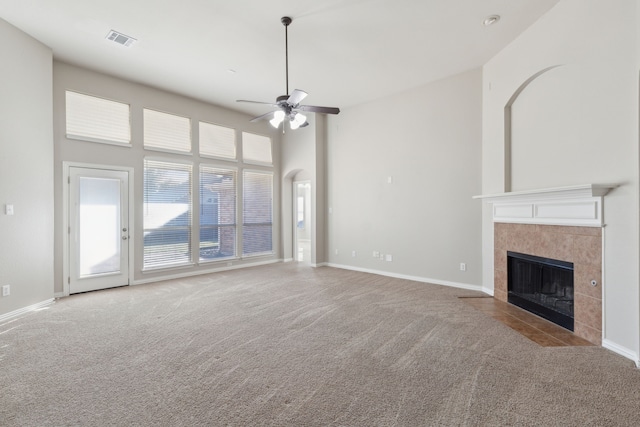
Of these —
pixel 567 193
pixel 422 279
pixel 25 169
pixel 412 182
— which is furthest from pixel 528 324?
pixel 25 169

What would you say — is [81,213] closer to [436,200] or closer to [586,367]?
[436,200]

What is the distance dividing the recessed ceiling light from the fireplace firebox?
2.98 meters

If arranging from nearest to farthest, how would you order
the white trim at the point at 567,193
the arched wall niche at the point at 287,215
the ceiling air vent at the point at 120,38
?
the white trim at the point at 567,193 < the ceiling air vent at the point at 120,38 < the arched wall niche at the point at 287,215

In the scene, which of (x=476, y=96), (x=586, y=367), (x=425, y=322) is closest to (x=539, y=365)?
(x=586, y=367)

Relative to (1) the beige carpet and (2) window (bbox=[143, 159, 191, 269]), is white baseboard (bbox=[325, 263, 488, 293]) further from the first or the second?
(2) window (bbox=[143, 159, 191, 269])

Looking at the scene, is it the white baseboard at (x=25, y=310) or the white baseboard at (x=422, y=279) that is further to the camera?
the white baseboard at (x=422, y=279)

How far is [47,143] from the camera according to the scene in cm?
425

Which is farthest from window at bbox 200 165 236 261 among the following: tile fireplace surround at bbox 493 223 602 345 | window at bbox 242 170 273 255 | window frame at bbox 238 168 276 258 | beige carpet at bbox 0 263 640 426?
tile fireplace surround at bbox 493 223 602 345

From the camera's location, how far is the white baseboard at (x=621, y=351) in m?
2.50

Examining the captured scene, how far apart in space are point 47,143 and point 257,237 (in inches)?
169

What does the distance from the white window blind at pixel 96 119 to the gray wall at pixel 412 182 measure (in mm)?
4205

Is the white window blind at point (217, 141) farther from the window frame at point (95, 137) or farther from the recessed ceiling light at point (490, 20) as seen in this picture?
the recessed ceiling light at point (490, 20)

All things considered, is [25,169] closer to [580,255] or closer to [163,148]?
[163,148]

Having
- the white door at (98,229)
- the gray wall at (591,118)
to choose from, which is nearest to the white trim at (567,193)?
the gray wall at (591,118)
